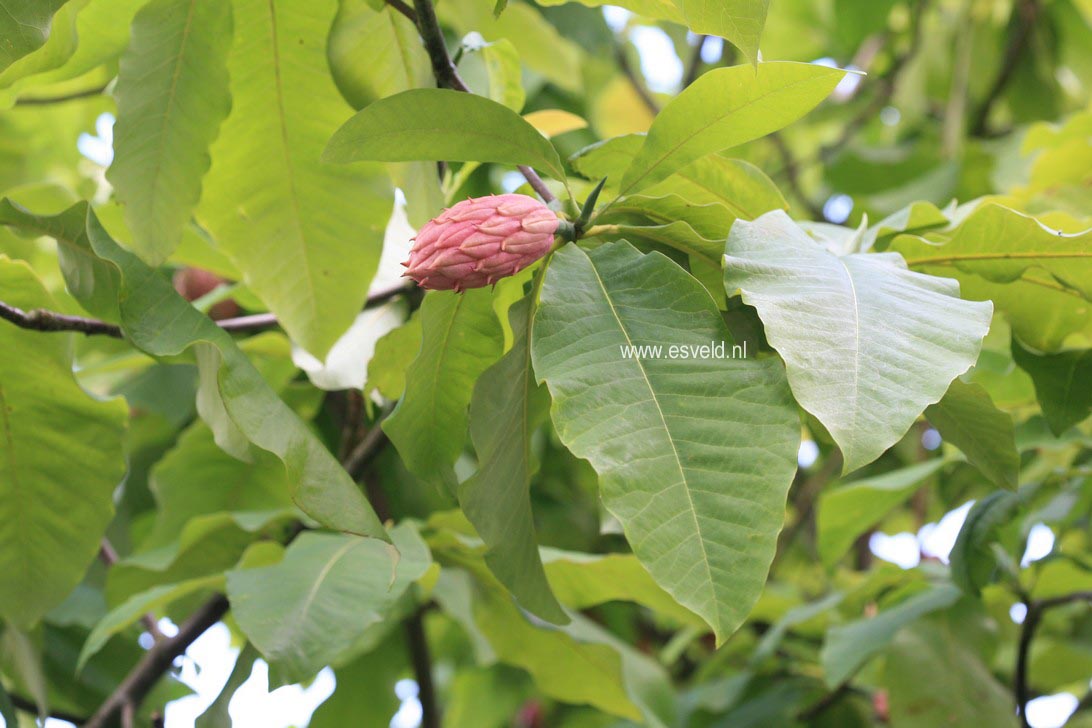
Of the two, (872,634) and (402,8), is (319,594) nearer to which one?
(402,8)

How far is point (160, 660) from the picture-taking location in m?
1.16

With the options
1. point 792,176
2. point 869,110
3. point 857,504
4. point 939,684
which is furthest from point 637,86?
point 939,684

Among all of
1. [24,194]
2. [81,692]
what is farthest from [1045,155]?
[81,692]

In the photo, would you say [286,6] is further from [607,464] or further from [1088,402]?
[1088,402]

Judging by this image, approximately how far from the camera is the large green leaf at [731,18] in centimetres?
63

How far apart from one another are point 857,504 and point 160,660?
79 cm

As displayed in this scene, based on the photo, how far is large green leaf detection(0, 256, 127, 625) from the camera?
0.89 metres

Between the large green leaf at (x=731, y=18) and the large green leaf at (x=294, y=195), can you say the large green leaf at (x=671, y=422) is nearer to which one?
the large green leaf at (x=731, y=18)

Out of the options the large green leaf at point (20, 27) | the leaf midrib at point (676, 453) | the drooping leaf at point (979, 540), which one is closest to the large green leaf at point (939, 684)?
the drooping leaf at point (979, 540)

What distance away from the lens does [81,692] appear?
4.67 ft

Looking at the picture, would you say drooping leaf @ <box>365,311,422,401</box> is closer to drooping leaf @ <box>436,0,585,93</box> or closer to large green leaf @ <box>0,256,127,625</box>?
large green leaf @ <box>0,256,127,625</box>

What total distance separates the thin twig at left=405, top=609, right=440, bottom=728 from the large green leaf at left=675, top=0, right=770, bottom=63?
1127mm

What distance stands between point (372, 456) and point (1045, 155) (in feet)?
3.08

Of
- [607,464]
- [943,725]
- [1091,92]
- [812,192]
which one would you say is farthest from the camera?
[812,192]
